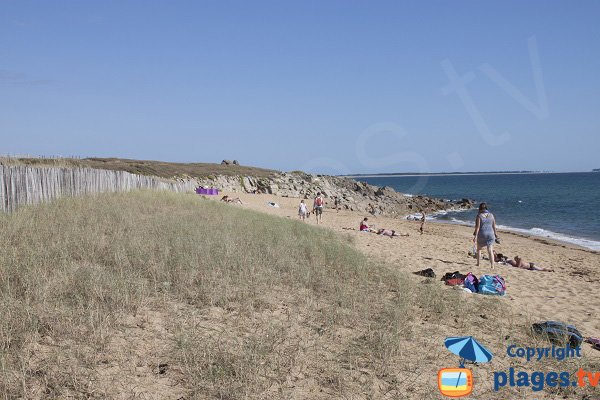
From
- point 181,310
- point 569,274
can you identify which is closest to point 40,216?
point 181,310

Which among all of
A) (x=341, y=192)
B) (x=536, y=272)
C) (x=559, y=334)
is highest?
(x=341, y=192)

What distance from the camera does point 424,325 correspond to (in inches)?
218

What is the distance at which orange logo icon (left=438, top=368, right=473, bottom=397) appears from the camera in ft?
13.2

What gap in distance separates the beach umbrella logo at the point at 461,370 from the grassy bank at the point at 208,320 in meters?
0.11

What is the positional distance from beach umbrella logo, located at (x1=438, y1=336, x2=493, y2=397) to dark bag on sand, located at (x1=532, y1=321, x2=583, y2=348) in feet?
4.17

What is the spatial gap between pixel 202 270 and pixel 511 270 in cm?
838

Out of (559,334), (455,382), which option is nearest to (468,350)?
(455,382)

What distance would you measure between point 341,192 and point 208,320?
42.1m

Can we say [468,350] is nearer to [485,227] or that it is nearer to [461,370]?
[461,370]

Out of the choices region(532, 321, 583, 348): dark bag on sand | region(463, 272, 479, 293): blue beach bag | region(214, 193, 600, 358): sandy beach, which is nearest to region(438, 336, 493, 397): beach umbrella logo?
region(532, 321, 583, 348): dark bag on sand

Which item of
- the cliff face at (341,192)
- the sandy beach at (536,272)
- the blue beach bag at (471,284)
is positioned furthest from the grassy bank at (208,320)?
the cliff face at (341,192)

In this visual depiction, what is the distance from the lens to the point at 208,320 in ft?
16.7

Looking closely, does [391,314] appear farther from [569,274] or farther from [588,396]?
[569,274]

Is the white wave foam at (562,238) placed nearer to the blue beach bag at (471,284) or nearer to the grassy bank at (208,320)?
the blue beach bag at (471,284)
